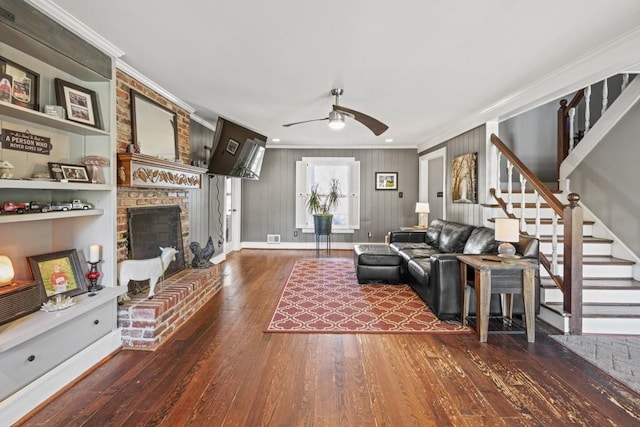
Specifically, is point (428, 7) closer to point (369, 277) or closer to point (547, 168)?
point (369, 277)

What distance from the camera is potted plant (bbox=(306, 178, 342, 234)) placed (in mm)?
6465

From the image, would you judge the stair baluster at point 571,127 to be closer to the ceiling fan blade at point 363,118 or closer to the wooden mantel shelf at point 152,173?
the ceiling fan blade at point 363,118

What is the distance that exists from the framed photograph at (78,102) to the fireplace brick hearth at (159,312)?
152cm

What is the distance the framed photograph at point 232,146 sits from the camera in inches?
177

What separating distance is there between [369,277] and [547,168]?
3.73m

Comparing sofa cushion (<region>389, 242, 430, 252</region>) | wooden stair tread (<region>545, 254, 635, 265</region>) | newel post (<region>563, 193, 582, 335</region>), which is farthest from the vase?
newel post (<region>563, 193, 582, 335</region>)

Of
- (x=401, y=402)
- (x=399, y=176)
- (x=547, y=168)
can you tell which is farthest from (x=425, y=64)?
(x=399, y=176)

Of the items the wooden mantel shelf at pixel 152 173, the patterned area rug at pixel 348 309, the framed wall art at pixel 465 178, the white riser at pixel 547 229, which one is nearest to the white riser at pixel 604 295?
the white riser at pixel 547 229

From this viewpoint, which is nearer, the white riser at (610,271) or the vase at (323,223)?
the white riser at (610,271)

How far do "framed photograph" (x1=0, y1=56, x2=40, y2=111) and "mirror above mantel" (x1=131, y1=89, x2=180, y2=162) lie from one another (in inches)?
35.4

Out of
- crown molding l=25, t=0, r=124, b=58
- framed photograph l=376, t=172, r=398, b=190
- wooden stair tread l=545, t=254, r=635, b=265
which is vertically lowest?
wooden stair tread l=545, t=254, r=635, b=265

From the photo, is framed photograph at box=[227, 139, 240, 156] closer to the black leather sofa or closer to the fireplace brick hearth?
the fireplace brick hearth

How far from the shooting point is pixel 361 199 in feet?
23.9

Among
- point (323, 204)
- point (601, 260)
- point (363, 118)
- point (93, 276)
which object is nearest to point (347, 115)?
point (363, 118)
